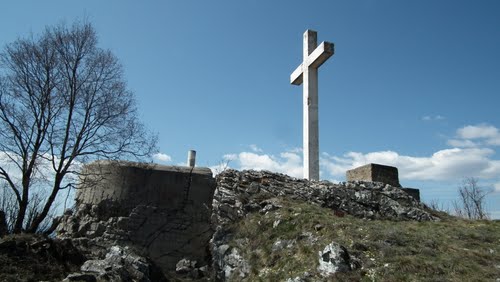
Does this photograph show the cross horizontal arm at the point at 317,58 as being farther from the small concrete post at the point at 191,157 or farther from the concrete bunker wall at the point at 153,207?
the concrete bunker wall at the point at 153,207

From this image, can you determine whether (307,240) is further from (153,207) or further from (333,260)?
(153,207)

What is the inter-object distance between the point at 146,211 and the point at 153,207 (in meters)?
0.16

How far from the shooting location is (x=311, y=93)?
10898mm

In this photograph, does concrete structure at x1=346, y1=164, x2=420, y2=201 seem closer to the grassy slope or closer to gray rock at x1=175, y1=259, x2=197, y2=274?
the grassy slope

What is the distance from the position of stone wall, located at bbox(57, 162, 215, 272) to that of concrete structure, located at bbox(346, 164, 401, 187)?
4.04 m

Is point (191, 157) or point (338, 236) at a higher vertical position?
point (191, 157)

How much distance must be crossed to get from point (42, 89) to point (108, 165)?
2.51m

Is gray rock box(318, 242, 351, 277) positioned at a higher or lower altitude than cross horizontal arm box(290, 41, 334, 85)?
lower

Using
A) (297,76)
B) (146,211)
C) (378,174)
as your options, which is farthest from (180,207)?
(297,76)

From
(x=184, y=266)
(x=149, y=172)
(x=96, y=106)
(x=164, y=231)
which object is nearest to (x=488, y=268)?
(x=184, y=266)

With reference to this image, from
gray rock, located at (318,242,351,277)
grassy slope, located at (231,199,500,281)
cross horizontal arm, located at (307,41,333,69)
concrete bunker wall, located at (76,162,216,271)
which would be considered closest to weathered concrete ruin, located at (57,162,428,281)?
concrete bunker wall, located at (76,162,216,271)

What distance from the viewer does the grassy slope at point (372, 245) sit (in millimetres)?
5129

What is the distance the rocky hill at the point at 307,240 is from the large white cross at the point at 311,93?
0.99 metres

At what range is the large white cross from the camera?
1022cm
